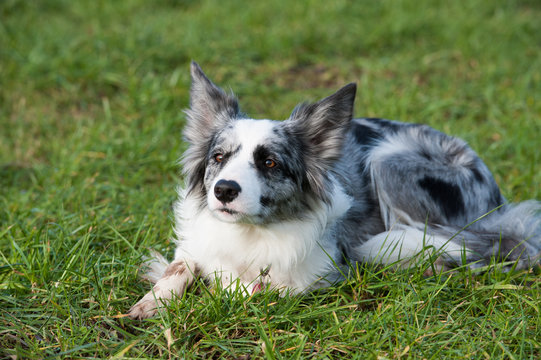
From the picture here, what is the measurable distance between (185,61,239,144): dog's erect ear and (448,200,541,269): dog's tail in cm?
156

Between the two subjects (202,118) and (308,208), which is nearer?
(308,208)

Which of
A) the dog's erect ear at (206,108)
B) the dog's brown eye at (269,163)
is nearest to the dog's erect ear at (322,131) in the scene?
the dog's brown eye at (269,163)

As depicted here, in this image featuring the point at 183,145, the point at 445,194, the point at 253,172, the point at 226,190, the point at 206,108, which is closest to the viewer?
the point at 226,190

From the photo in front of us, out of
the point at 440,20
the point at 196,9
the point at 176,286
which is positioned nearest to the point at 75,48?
the point at 196,9

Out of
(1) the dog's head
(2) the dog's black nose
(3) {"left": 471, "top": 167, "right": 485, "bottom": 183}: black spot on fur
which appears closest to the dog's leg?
(1) the dog's head

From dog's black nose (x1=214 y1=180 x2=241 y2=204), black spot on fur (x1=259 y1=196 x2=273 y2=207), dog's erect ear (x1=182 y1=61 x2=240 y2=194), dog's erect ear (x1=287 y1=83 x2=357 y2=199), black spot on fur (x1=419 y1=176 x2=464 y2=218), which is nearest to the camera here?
dog's black nose (x1=214 y1=180 x2=241 y2=204)

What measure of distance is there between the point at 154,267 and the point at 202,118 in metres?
0.96

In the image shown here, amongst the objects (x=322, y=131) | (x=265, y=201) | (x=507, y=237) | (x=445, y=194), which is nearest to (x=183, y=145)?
(x=322, y=131)

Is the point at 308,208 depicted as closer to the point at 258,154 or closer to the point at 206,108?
the point at 258,154

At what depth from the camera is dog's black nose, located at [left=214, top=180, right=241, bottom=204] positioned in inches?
104

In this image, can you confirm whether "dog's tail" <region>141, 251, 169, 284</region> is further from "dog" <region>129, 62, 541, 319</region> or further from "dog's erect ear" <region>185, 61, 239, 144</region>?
"dog's erect ear" <region>185, 61, 239, 144</region>

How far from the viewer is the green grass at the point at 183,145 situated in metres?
2.67

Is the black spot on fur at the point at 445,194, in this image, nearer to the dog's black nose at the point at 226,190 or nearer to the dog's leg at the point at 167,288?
the dog's black nose at the point at 226,190

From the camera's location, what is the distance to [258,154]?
2.83m
